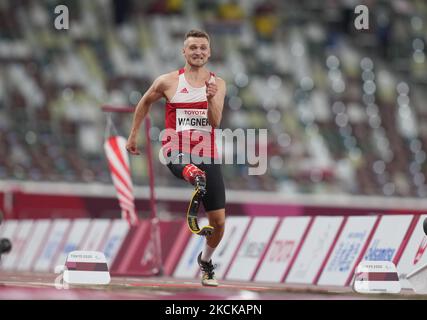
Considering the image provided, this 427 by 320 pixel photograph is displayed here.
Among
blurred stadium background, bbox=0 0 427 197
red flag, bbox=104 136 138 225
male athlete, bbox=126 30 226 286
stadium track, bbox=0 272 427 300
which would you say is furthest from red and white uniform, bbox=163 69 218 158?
blurred stadium background, bbox=0 0 427 197

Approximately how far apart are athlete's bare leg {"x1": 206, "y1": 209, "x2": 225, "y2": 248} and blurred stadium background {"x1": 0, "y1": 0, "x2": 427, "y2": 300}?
56.9 ft

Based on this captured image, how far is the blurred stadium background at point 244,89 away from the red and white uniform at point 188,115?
17.8m

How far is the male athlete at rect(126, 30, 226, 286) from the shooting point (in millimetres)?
12188

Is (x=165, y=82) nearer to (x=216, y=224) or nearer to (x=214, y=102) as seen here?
(x=214, y=102)

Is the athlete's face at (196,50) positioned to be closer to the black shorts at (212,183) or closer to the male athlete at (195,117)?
the male athlete at (195,117)

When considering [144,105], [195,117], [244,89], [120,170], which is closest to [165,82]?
[144,105]

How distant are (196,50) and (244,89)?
3349 centimetres

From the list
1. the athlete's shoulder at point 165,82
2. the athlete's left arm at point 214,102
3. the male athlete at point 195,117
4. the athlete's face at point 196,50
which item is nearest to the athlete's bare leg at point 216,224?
the male athlete at point 195,117

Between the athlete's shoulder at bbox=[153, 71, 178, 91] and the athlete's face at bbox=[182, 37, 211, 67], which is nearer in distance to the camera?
the athlete's face at bbox=[182, 37, 211, 67]

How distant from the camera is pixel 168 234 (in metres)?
20.4

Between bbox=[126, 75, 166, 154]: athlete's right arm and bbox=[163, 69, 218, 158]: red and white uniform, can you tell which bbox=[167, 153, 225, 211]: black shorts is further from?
bbox=[126, 75, 166, 154]: athlete's right arm

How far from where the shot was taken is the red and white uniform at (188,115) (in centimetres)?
1234

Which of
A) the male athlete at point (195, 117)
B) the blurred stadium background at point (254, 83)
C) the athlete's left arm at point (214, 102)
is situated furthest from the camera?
the blurred stadium background at point (254, 83)

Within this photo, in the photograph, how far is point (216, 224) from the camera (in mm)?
12734
